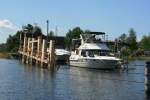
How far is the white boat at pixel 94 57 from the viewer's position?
241 feet

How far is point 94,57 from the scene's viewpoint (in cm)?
7562

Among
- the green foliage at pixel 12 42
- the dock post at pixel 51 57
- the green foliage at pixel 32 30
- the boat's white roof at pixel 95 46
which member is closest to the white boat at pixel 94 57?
the boat's white roof at pixel 95 46

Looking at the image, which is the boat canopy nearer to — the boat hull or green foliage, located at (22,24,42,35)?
the boat hull

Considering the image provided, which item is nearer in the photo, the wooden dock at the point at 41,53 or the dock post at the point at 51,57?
the dock post at the point at 51,57

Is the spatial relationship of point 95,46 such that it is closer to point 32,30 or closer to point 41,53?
point 41,53

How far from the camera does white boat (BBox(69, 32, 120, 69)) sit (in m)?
73.4

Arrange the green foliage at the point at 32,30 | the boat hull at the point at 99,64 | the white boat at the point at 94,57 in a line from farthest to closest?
the green foliage at the point at 32,30
the white boat at the point at 94,57
the boat hull at the point at 99,64

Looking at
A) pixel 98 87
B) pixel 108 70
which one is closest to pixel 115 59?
pixel 108 70

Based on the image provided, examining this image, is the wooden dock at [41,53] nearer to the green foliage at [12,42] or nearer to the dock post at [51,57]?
the dock post at [51,57]

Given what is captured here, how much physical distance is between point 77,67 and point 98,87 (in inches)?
1401

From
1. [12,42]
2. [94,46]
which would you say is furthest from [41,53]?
[12,42]

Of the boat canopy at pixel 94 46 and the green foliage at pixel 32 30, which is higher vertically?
the green foliage at pixel 32 30

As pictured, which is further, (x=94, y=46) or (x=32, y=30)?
(x=32, y=30)

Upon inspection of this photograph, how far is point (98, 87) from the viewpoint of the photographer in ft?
149
